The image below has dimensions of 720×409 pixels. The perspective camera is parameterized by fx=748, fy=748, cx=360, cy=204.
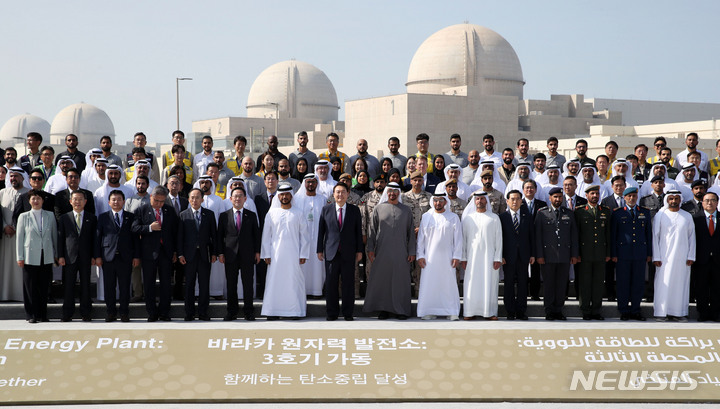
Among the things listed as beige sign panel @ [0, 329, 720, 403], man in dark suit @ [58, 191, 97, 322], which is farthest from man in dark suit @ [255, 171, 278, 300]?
beige sign panel @ [0, 329, 720, 403]

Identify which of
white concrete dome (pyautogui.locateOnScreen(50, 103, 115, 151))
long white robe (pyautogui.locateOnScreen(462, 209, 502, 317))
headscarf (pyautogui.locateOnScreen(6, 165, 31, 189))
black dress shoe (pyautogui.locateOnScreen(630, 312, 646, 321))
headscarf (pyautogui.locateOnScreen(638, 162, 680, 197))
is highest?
white concrete dome (pyautogui.locateOnScreen(50, 103, 115, 151))

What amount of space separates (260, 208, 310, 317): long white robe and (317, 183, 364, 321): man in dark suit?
296mm

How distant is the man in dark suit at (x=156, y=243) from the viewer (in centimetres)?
902

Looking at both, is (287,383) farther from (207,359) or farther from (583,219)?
(583,219)

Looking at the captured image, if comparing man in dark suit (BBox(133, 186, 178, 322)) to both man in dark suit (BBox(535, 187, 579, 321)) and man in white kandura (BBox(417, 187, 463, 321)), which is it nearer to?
man in white kandura (BBox(417, 187, 463, 321))

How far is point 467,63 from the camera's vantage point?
4341 centimetres

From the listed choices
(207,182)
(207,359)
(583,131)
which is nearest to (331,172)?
(207,182)

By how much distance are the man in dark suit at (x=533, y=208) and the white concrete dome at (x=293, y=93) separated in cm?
4563

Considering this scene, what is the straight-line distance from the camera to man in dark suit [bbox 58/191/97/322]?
8.93 meters

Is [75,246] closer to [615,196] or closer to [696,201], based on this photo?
[615,196]

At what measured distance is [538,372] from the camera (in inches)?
265

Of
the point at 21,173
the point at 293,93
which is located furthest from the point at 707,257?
the point at 293,93

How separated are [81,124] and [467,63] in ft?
144

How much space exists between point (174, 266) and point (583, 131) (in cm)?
3763
